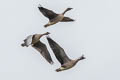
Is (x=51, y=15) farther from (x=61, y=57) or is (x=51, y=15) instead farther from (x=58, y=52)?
→ (x=61, y=57)

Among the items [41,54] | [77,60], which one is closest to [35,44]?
[41,54]

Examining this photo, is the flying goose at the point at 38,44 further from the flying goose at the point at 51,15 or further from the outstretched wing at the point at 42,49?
the flying goose at the point at 51,15

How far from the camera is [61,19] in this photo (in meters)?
41.0

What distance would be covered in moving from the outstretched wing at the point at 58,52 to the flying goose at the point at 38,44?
0.56 meters

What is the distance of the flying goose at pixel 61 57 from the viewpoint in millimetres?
38634

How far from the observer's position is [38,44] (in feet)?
135

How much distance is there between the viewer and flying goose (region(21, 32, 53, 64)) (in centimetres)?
3941

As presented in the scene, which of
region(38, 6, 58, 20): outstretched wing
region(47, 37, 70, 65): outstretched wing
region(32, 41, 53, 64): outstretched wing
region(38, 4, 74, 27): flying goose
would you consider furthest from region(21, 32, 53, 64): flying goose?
region(38, 6, 58, 20): outstretched wing

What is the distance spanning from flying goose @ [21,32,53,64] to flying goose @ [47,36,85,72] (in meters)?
0.59

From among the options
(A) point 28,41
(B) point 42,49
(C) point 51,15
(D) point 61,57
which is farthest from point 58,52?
(C) point 51,15

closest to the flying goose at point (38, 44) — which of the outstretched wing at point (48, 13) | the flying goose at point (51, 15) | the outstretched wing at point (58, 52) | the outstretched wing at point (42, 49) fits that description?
the outstretched wing at point (42, 49)

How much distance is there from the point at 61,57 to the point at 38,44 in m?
2.23

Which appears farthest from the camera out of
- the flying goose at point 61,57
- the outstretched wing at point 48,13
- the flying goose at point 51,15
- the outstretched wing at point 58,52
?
the outstretched wing at point 48,13

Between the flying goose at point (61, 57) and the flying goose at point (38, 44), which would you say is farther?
the flying goose at point (38, 44)
